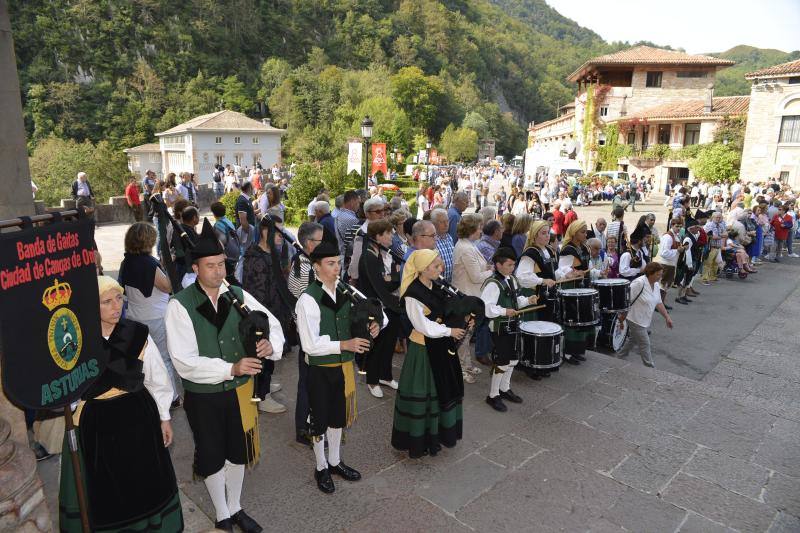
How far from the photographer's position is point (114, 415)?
108 inches

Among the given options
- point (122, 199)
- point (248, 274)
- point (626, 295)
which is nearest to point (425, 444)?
point (248, 274)

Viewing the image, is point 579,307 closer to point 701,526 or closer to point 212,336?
point 701,526

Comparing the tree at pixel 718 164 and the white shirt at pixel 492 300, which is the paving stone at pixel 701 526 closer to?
the white shirt at pixel 492 300

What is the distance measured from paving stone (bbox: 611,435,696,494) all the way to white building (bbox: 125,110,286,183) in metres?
54.3

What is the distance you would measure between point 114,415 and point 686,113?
138ft

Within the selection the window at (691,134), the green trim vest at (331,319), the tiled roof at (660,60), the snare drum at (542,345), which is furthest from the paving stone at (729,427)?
the tiled roof at (660,60)

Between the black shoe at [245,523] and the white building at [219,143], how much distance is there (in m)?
54.3

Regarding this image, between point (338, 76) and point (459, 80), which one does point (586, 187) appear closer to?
point (338, 76)

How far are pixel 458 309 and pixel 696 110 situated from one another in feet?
134

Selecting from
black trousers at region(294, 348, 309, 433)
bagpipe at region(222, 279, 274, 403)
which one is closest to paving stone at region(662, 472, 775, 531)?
black trousers at region(294, 348, 309, 433)

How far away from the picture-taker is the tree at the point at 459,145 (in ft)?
255

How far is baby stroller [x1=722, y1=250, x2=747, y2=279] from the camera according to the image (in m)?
13.6

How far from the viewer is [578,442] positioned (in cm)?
471

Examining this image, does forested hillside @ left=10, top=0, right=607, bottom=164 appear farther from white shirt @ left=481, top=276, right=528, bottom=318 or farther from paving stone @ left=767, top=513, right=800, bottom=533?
paving stone @ left=767, top=513, right=800, bottom=533
